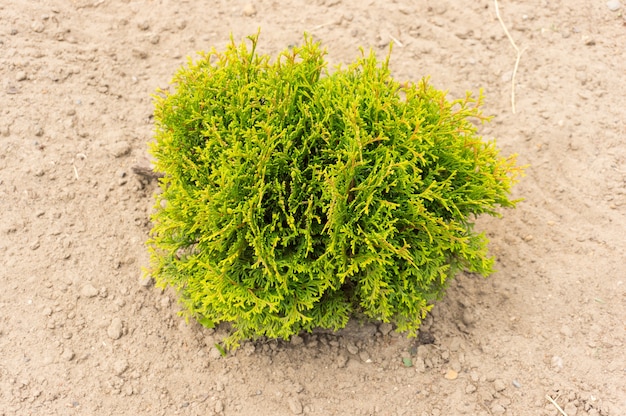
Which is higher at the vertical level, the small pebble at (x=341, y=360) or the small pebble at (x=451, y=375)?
the small pebble at (x=451, y=375)

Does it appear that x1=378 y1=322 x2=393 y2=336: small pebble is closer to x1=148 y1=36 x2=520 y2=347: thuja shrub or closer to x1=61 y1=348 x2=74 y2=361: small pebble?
x1=148 y1=36 x2=520 y2=347: thuja shrub


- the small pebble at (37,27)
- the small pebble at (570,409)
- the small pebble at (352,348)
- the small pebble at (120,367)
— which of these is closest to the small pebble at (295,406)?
the small pebble at (352,348)

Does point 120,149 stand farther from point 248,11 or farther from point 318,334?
point 318,334

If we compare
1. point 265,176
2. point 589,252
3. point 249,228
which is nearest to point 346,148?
point 265,176

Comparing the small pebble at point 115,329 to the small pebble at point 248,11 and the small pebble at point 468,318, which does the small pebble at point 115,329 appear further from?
the small pebble at point 248,11

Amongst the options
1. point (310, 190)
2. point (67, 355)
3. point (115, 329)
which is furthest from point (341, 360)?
point (67, 355)

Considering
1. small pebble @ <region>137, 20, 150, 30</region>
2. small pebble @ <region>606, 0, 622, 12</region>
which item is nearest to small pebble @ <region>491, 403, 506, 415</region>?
small pebble @ <region>606, 0, 622, 12</region>

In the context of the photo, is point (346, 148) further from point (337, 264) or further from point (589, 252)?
point (589, 252)
